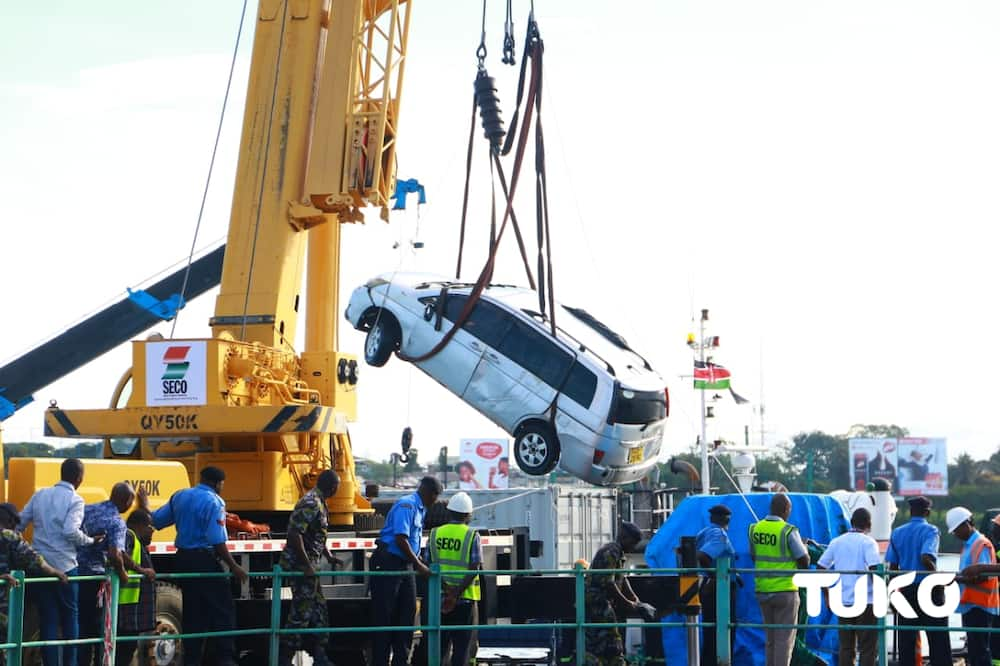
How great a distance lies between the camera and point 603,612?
11141 millimetres

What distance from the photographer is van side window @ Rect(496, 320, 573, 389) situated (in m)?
19.1

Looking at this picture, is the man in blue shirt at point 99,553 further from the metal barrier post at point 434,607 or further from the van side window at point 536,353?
the van side window at point 536,353

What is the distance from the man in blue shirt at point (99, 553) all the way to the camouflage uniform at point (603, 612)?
3.65 metres

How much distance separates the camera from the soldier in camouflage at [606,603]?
1104 centimetres

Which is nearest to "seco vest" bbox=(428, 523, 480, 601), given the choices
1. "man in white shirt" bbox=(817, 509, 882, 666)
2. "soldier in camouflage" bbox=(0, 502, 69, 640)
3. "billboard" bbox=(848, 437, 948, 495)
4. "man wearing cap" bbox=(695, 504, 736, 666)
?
"man wearing cap" bbox=(695, 504, 736, 666)

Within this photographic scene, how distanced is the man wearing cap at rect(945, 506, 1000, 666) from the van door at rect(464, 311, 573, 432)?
804 cm

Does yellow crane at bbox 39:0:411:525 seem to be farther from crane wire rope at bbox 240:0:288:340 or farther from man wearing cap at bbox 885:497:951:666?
man wearing cap at bbox 885:497:951:666

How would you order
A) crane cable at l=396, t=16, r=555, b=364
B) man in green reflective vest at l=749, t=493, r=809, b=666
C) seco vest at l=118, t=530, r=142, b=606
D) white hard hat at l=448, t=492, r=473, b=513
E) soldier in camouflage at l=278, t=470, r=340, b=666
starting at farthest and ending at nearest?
crane cable at l=396, t=16, r=555, b=364, man in green reflective vest at l=749, t=493, r=809, b=666, white hard hat at l=448, t=492, r=473, b=513, soldier in camouflage at l=278, t=470, r=340, b=666, seco vest at l=118, t=530, r=142, b=606

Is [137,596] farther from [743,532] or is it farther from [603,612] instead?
[743,532]

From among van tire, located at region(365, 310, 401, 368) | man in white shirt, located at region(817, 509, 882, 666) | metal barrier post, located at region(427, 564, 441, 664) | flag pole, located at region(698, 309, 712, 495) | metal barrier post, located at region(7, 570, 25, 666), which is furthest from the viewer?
flag pole, located at region(698, 309, 712, 495)

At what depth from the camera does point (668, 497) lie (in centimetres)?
2289

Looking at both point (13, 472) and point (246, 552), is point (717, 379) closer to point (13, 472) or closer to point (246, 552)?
point (246, 552)

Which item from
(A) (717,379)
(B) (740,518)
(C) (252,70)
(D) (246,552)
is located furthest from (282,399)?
(A) (717,379)

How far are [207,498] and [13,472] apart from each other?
5.54 ft
